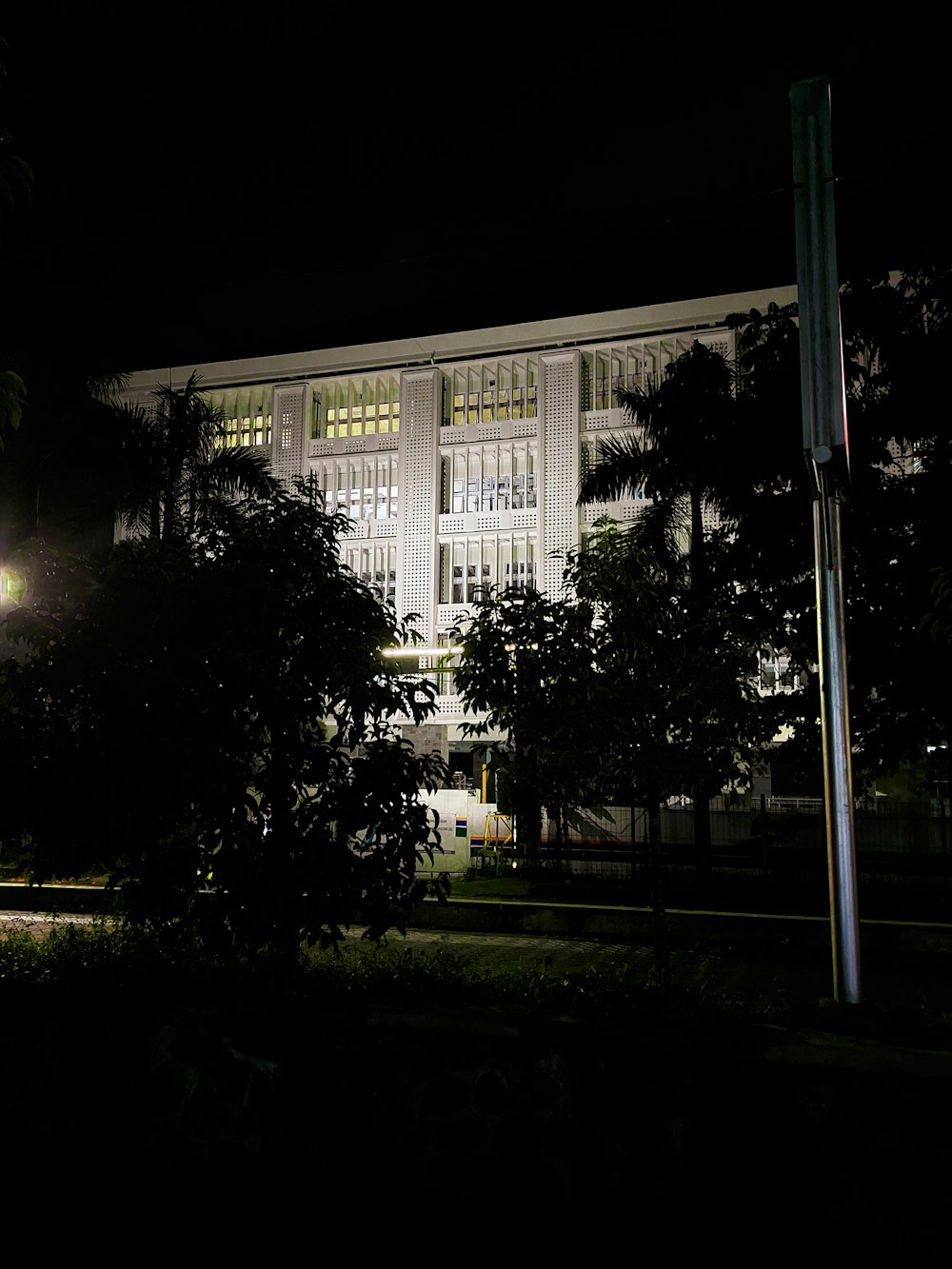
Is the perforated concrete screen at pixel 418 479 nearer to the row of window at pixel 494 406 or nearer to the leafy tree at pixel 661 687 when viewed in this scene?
the row of window at pixel 494 406

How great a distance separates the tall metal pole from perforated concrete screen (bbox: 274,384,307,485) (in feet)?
141

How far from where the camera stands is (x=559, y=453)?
43.5 m

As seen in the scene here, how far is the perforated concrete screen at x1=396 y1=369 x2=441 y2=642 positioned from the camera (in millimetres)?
45719

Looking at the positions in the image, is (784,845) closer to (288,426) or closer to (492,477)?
(492,477)

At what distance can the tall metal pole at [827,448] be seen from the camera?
6172 mm

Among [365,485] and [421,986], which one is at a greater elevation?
[365,485]

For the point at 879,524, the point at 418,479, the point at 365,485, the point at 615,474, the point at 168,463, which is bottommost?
the point at 879,524

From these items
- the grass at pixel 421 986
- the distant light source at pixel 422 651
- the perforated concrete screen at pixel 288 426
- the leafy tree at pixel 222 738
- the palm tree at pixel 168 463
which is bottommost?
the grass at pixel 421 986

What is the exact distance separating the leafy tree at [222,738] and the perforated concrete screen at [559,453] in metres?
35.6

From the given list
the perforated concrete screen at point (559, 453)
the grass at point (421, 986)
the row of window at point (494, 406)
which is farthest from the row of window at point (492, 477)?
the grass at point (421, 986)

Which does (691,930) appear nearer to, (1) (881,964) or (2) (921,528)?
(1) (881,964)

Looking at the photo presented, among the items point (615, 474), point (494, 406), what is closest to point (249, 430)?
point (494, 406)

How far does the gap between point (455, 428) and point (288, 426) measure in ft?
27.9

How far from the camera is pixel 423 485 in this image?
46.2 metres
